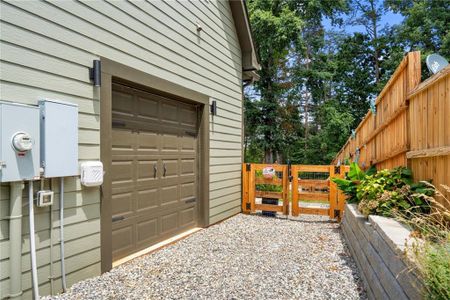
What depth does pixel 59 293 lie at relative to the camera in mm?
2988

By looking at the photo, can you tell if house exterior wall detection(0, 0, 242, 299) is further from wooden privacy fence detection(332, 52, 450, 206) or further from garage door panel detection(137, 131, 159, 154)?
wooden privacy fence detection(332, 52, 450, 206)

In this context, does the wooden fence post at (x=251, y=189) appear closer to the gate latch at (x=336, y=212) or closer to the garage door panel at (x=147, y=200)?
the gate latch at (x=336, y=212)

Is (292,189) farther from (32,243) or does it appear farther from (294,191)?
(32,243)

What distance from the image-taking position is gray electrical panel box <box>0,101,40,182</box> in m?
2.46

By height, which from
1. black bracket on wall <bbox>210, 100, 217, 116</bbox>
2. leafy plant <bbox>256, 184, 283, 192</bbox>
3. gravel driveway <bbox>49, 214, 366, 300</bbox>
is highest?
black bracket on wall <bbox>210, 100, 217, 116</bbox>

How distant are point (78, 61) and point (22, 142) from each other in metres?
1.07

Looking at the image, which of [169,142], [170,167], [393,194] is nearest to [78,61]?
[169,142]

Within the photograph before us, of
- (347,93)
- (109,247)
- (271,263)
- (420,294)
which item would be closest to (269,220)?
(271,263)

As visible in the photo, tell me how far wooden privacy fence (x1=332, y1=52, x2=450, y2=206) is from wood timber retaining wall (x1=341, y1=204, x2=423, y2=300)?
677 millimetres

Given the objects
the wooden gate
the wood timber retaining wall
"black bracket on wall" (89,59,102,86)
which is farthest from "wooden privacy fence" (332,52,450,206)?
"black bracket on wall" (89,59,102,86)

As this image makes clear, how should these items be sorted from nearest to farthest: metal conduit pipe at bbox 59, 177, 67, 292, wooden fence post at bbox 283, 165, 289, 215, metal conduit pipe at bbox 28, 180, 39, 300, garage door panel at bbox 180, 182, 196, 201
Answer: metal conduit pipe at bbox 28, 180, 39, 300 < metal conduit pipe at bbox 59, 177, 67, 292 < garage door panel at bbox 180, 182, 196, 201 < wooden fence post at bbox 283, 165, 289, 215

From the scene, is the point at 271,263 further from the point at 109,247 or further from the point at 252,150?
the point at 252,150

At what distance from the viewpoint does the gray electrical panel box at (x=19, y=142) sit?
8.09 ft

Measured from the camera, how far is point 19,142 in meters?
2.52
